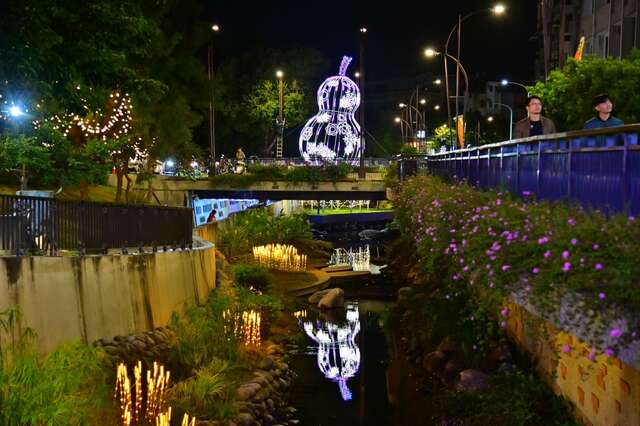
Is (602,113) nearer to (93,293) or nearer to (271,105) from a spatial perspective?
(93,293)

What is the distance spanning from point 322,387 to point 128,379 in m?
6.14

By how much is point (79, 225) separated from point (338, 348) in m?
10.1

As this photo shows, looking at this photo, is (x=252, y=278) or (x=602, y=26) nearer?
(x=252, y=278)

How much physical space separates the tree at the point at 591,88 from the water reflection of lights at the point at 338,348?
39.9 ft

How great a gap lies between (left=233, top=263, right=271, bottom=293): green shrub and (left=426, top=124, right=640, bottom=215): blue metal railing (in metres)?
14.4

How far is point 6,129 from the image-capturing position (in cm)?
1709

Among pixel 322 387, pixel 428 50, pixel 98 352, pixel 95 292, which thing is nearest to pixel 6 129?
pixel 95 292

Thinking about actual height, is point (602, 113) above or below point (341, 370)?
above

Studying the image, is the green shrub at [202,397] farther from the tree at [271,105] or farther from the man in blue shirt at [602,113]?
the tree at [271,105]

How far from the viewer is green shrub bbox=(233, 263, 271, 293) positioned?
28750 millimetres

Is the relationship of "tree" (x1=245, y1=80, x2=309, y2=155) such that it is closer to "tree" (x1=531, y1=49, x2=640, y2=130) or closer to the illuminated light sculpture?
the illuminated light sculpture

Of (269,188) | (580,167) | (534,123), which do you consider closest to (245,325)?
(534,123)

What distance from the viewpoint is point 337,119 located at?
49531mm

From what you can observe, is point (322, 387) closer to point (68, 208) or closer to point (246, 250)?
point (68, 208)
